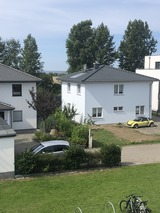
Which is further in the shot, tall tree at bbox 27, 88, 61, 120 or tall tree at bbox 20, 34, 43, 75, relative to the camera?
tall tree at bbox 20, 34, 43, 75

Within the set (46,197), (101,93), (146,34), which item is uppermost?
(146,34)

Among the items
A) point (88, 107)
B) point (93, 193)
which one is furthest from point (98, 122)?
point (93, 193)

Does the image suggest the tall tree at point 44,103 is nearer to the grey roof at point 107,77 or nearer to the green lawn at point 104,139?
the green lawn at point 104,139

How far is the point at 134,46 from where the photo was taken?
74.1 meters

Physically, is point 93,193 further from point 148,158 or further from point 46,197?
point 148,158

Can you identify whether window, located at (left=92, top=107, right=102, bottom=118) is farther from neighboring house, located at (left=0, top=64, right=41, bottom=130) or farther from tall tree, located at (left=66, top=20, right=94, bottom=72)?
tall tree, located at (left=66, top=20, right=94, bottom=72)

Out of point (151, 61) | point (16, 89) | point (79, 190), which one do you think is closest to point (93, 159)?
point (79, 190)

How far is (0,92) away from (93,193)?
19513 mm

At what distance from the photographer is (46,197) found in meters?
14.6

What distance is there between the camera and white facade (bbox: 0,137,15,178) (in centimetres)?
1706

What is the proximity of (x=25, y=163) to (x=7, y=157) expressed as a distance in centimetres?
106

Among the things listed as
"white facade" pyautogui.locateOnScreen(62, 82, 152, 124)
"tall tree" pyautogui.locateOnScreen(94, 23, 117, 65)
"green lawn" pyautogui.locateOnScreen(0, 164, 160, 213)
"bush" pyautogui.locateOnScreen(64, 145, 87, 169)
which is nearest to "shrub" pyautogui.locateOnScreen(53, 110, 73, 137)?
"white facade" pyautogui.locateOnScreen(62, 82, 152, 124)

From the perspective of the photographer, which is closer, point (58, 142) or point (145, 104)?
point (58, 142)

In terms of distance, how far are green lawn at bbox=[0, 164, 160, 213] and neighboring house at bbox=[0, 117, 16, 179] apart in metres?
0.59
